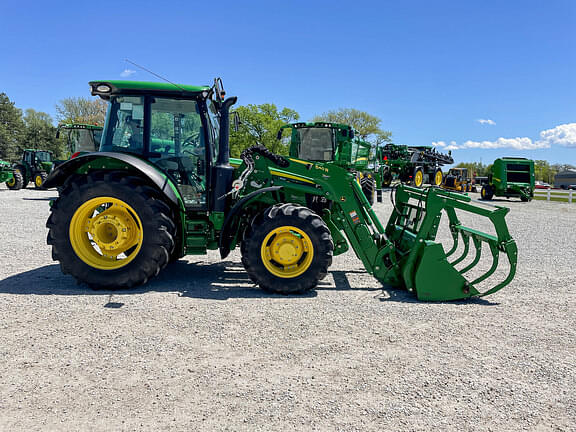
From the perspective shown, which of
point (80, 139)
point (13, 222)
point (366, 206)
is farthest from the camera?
point (80, 139)

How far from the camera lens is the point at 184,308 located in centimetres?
448

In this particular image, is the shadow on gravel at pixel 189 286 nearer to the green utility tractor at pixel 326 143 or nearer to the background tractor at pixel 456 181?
the green utility tractor at pixel 326 143

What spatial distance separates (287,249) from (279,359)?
191 cm

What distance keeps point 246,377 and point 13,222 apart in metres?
11.0

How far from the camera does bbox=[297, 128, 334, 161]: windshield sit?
16.3m

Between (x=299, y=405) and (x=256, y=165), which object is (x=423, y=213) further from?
(x=299, y=405)

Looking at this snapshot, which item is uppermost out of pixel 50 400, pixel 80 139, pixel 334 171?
pixel 80 139

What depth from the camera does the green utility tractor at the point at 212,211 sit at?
5027 mm

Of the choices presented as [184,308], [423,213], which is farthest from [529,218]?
[184,308]

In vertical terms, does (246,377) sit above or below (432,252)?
below

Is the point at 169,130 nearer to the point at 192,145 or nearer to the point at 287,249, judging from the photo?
the point at 192,145

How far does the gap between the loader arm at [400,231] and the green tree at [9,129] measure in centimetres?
6520

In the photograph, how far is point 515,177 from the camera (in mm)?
24031

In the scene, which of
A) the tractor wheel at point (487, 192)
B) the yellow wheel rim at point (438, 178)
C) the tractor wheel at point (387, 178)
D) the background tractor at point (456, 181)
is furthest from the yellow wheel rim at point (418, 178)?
the tractor wheel at point (487, 192)
